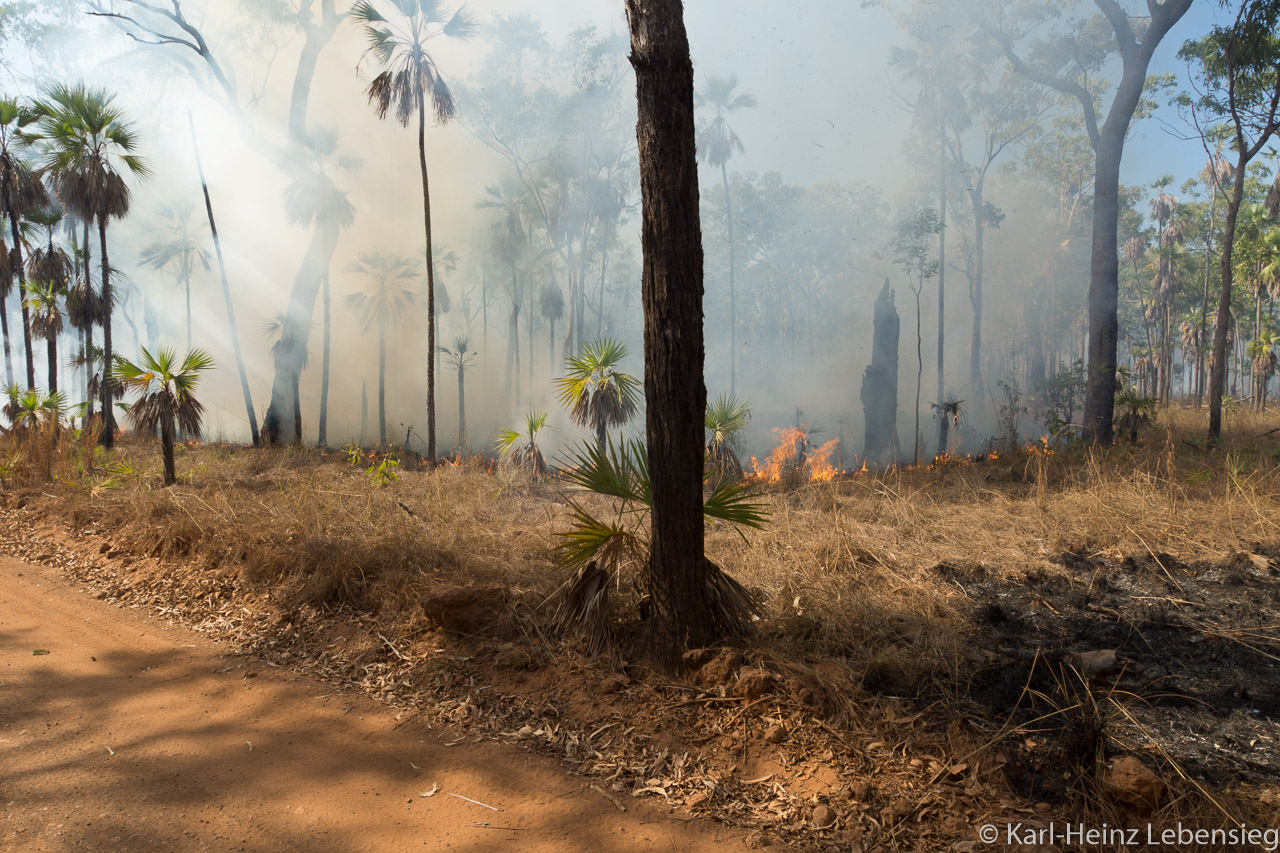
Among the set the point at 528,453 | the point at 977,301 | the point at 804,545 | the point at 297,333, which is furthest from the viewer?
the point at 977,301

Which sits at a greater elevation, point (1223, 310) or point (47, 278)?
point (47, 278)

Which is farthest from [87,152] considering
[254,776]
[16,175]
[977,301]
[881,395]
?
[977,301]

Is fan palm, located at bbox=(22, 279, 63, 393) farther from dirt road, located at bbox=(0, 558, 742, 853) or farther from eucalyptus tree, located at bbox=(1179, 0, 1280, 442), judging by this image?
eucalyptus tree, located at bbox=(1179, 0, 1280, 442)

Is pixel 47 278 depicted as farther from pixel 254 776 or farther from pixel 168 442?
pixel 254 776

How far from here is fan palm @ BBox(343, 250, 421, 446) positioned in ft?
104

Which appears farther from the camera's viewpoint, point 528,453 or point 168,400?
point 528,453

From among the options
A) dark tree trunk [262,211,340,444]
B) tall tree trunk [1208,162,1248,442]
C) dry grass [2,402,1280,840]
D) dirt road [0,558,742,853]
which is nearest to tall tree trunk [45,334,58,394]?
dark tree trunk [262,211,340,444]

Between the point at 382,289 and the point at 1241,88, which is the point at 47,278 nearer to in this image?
the point at 382,289

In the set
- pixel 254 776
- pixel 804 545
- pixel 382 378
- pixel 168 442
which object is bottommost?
pixel 254 776

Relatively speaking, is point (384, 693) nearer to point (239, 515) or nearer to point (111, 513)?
point (239, 515)

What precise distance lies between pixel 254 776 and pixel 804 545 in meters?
4.80

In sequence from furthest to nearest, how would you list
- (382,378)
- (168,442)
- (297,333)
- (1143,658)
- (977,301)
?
(977,301) < (382,378) < (297,333) < (168,442) < (1143,658)

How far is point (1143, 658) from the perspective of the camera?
13.0 ft

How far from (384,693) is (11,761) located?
168cm
